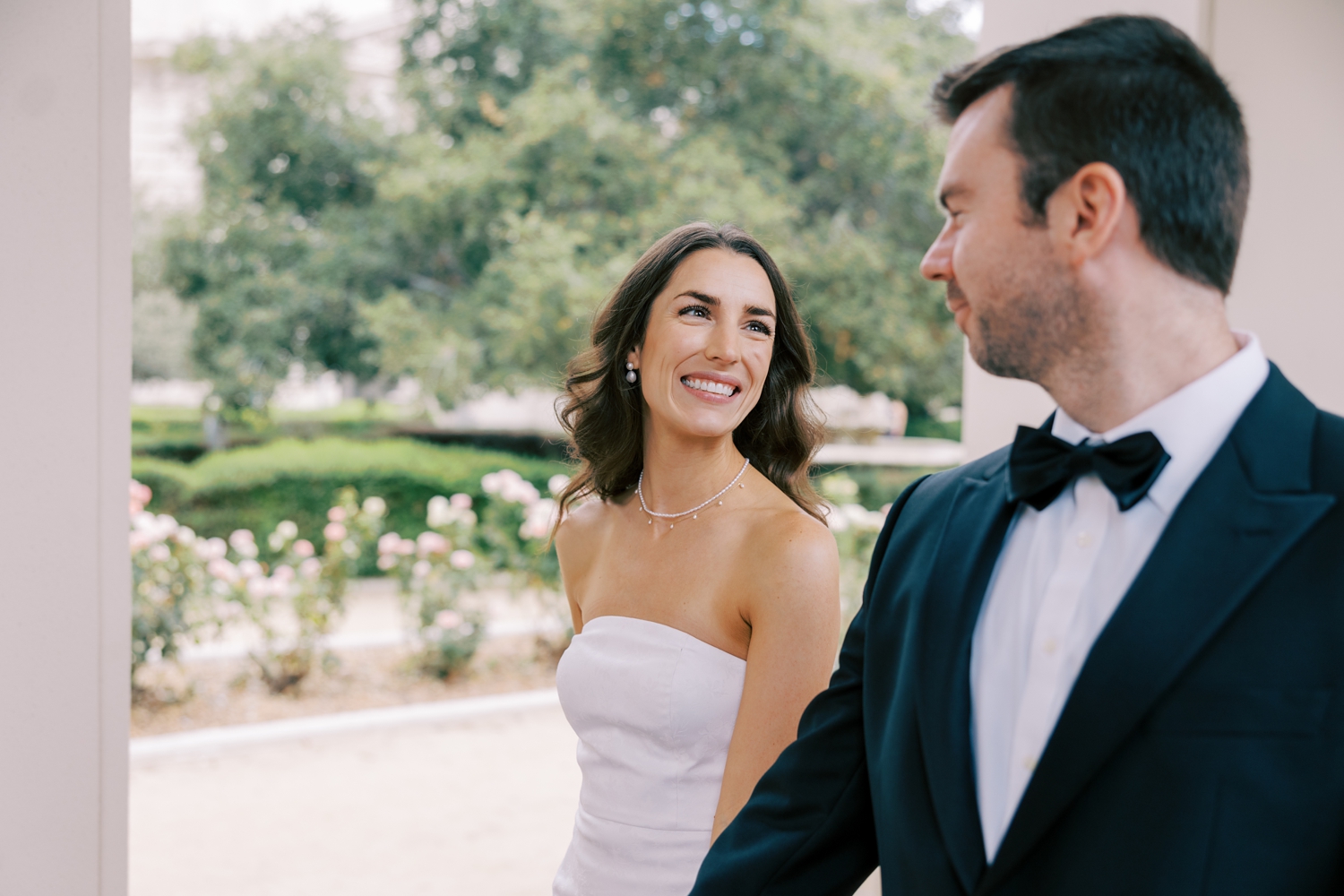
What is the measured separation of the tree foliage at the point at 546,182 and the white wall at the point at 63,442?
645cm

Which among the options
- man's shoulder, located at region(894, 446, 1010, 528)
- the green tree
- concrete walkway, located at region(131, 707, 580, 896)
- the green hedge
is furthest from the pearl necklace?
the green tree

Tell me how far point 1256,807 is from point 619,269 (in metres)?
7.70

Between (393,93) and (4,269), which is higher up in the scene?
(393,93)

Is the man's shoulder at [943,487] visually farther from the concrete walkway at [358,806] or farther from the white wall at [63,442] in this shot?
the concrete walkway at [358,806]

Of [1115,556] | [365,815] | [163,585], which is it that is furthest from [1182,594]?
[163,585]

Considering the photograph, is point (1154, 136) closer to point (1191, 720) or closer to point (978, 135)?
point (978, 135)

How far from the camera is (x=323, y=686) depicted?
664 cm

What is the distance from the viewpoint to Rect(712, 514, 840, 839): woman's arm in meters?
1.78

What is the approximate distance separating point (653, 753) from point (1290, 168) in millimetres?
1727

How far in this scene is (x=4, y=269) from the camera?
1.80 meters

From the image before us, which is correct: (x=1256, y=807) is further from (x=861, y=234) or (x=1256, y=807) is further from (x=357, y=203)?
(x=357, y=203)

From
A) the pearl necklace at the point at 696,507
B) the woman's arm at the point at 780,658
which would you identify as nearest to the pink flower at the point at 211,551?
the pearl necklace at the point at 696,507

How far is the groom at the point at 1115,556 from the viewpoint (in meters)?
0.83

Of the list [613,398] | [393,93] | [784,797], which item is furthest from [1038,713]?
[393,93]
